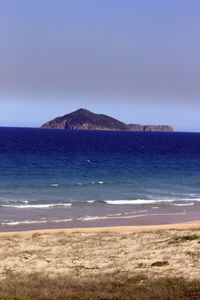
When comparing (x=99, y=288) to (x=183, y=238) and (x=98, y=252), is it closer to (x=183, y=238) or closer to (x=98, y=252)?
(x=98, y=252)

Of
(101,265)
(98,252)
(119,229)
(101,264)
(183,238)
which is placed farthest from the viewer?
(119,229)

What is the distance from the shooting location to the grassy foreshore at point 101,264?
15578 mm

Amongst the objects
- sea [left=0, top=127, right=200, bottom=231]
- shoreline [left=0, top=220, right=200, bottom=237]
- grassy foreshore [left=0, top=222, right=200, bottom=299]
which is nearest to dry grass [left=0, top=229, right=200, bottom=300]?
grassy foreshore [left=0, top=222, right=200, bottom=299]

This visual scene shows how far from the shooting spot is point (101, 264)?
69.1 ft

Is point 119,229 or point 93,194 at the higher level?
point 93,194

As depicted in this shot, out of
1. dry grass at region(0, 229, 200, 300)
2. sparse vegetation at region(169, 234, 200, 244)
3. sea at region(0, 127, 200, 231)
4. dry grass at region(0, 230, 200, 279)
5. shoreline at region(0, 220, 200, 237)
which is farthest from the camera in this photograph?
sea at region(0, 127, 200, 231)

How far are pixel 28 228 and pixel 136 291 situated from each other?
18.3 metres

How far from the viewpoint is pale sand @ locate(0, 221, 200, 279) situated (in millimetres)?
19766

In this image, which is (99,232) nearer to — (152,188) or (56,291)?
(56,291)

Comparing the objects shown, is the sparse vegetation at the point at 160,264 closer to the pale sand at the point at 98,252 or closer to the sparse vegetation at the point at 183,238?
the pale sand at the point at 98,252

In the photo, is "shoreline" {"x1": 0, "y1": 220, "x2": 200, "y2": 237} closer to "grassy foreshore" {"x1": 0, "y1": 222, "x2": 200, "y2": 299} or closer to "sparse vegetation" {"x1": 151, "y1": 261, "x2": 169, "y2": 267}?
"grassy foreshore" {"x1": 0, "y1": 222, "x2": 200, "y2": 299}

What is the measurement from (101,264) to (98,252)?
2.66 m

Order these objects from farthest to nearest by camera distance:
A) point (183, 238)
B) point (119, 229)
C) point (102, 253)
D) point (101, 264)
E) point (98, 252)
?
point (119, 229)
point (183, 238)
point (98, 252)
point (102, 253)
point (101, 264)

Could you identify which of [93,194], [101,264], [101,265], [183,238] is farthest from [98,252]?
[93,194]
